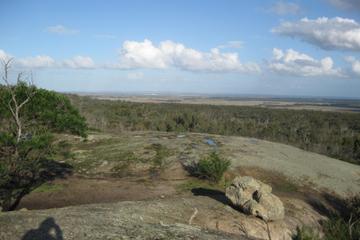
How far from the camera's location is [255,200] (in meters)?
14.2

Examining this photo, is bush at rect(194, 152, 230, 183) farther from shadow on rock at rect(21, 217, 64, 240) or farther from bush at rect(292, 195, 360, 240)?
shadow on rock at rect(21, 217, 64, 240)

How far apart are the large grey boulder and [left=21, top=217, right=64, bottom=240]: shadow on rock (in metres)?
6.45

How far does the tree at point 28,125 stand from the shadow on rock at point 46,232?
3.83m

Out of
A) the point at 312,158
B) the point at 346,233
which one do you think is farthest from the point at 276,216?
the point at 312,158

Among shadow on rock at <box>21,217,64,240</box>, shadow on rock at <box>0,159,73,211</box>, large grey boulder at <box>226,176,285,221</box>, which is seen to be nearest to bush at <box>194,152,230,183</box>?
large grey boulder at <box>226,176,285,221</box>

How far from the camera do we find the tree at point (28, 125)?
13656mm

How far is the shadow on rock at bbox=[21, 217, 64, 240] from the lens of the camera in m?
9.38

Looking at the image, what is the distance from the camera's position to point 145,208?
12.9m

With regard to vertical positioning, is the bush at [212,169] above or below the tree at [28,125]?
below

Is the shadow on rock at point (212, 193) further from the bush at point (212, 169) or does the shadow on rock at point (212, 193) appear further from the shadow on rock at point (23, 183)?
the shadow on rock at point (23, 183)

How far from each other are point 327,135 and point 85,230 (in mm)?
54608

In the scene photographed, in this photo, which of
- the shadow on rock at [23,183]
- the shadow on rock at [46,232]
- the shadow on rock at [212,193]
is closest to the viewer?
the shadow on rock at [46,232]

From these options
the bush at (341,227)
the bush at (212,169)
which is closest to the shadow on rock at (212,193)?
the bush at (212,169)

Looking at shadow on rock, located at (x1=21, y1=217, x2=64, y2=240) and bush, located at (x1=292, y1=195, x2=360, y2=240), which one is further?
bush, located at (x1=292, y1=195, x2=360, y2=240)
